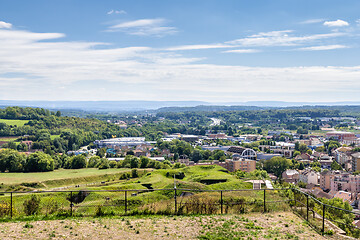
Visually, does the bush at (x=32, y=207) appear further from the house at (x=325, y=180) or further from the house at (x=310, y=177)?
the house at (x=310, y=177)

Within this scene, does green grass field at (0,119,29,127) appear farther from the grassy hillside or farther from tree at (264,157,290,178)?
tree at (264,157,290,178)

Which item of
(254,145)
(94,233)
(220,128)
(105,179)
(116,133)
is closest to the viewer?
(94,233)

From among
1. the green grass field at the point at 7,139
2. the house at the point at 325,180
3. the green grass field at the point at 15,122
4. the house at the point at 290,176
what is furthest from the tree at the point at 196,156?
the green grass field at the point at 15,122

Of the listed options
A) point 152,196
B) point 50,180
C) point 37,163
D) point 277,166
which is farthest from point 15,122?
point 152,196

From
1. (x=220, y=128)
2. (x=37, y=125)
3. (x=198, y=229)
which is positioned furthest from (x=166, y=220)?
(x=220, y=128)

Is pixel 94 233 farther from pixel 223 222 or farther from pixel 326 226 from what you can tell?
pixel 326 226

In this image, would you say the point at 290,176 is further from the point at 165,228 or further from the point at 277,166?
the point at 165,228

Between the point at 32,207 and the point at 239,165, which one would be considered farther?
the point at 239,165

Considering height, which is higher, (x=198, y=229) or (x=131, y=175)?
(x=198, y=229)
